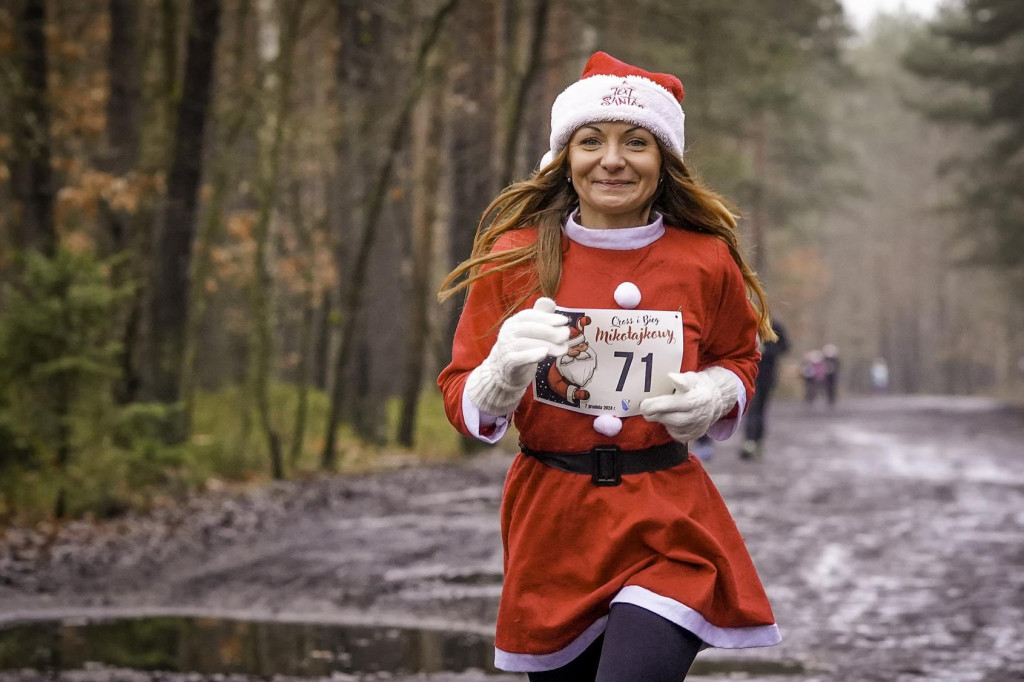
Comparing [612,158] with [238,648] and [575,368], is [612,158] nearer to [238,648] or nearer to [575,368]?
[575,368]

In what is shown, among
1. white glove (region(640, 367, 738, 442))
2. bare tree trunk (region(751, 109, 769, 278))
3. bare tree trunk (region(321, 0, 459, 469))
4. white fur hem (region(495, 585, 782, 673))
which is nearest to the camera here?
white fur hem (region(495, 585, 782, 673))

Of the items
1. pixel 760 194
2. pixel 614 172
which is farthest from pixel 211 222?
pixel 760 194

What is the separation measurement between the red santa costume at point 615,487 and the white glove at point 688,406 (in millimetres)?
68

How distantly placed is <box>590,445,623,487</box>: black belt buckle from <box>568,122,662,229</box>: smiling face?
2.06 feet

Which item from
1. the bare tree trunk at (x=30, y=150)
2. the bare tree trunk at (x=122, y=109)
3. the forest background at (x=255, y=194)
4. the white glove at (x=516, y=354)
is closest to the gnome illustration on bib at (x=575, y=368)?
the white glove at (x=516, y=354)

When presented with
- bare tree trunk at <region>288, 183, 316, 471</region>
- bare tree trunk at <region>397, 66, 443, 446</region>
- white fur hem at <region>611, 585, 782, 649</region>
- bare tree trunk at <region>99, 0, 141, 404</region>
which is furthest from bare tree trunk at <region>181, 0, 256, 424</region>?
white fur hem at <region>611, 585, 782, 649</region>

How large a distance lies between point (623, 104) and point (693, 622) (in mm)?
1403

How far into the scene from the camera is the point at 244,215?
2253 cm

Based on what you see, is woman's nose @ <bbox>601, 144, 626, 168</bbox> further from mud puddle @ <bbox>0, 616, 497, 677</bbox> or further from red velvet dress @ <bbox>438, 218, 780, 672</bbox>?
mud puddle @ <bbox>0, 616, 497, 677</bbox>

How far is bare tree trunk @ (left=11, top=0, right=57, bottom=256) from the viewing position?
13914 mm

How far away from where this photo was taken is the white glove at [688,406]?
390 centimetres

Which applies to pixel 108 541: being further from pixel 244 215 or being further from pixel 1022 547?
pixel 244 215

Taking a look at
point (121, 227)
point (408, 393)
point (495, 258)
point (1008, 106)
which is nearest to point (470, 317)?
point (495, 258)

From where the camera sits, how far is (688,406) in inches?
154
